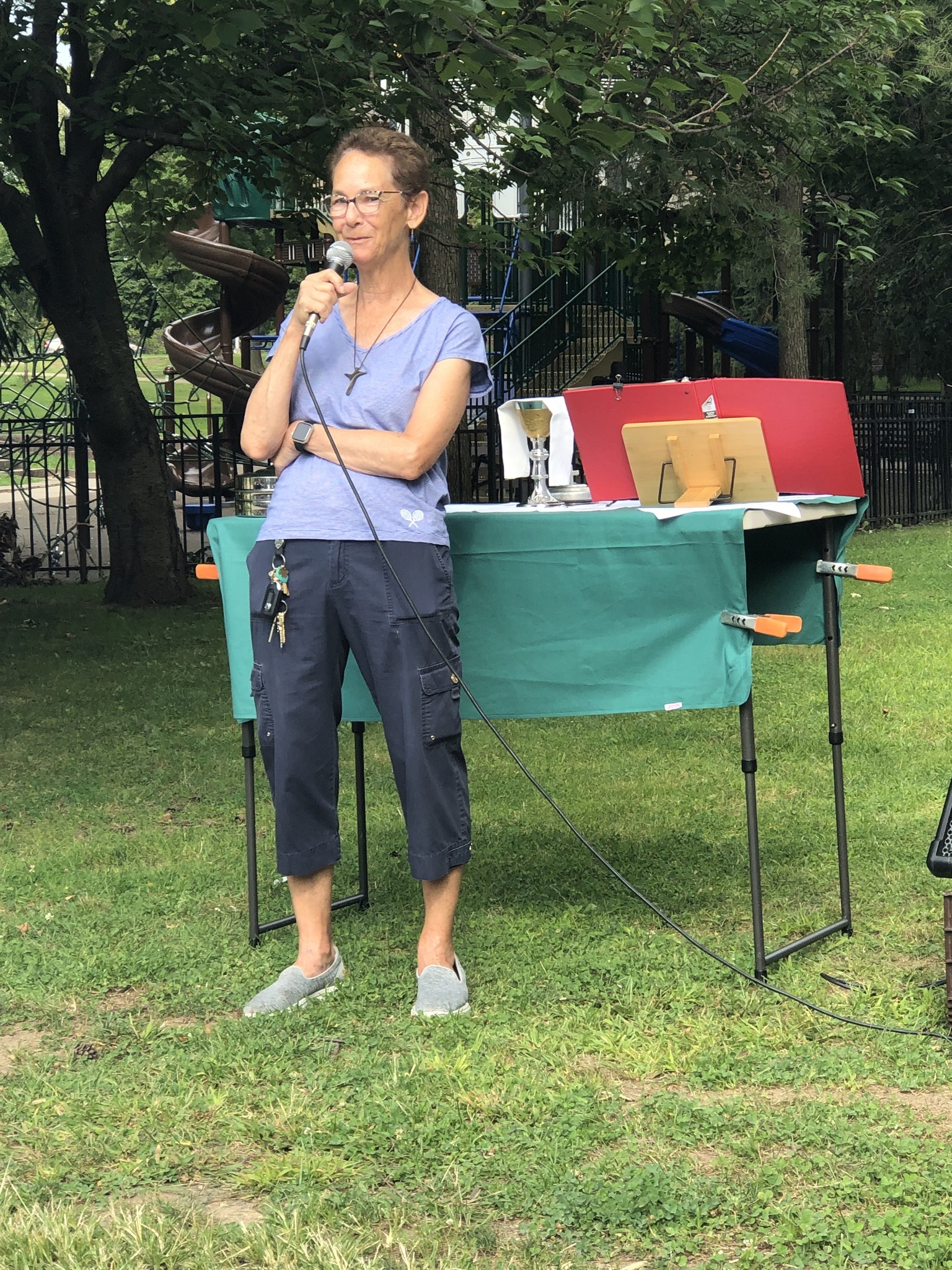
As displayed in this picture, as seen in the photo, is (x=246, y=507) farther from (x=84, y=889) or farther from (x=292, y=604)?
(x=84, y=889)

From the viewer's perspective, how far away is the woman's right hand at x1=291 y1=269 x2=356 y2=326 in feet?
12.1

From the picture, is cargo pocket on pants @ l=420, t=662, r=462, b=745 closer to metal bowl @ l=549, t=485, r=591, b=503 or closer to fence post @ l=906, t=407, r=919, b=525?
metal bowl @ l=549, t=485, r=591, b=503

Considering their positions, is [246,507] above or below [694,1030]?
above

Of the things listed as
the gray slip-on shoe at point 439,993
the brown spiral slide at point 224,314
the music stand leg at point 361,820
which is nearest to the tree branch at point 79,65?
the brown spiral slide at point 224,314

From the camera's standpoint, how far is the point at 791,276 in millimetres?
15039

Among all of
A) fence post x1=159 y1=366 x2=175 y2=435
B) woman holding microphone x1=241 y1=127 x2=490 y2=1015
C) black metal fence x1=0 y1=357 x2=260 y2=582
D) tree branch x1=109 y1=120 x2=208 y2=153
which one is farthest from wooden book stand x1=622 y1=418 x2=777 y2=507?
fence post x1=159 y1=366 x2=175 y2=435

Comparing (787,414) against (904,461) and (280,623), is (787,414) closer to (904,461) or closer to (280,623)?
(280,623)

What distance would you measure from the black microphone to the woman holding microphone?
0.08ft

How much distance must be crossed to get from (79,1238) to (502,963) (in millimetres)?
1769

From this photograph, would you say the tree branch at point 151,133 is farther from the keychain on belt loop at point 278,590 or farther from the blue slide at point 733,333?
the blue slide at point 733,333

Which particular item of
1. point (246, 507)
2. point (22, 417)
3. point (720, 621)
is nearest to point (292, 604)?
point (246, 507)

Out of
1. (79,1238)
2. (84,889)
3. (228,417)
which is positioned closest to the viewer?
(79,1238)

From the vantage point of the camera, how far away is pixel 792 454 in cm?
421

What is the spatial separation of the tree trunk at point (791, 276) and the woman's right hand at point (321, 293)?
33.5 feet
